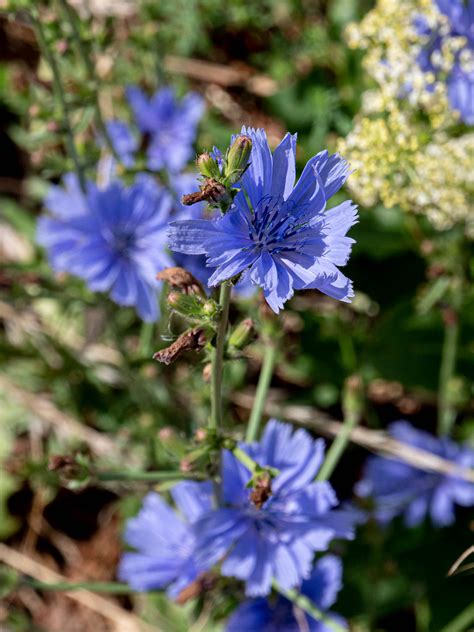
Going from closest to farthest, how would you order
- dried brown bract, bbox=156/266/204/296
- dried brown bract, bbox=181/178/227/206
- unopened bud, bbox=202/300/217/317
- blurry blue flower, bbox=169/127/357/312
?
dried brown bract, bbox=181/178/227/206 < blurry blue flower, bbox=169/127/357/312 < unopened bud, bbox=202/300/217/317 < dried brown bract, bbox=156/266/204/296

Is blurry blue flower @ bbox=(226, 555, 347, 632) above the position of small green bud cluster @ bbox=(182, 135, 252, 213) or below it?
below

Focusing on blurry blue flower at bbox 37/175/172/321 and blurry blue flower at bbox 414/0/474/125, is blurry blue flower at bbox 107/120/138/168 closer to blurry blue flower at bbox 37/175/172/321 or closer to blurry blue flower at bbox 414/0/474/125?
blurry blue flower at bbox 37/175/172/321

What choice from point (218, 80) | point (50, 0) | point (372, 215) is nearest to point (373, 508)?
point (372, 215)

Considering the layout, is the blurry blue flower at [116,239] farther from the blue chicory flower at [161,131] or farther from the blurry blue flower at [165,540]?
the blurry blue flower at [165,540]

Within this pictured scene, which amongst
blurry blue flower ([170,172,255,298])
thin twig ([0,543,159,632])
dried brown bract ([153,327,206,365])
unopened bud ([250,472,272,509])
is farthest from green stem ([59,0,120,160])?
thin twig ([0,543,159,632])

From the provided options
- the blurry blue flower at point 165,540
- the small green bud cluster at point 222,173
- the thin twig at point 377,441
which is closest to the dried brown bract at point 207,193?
the small green bud cluster at point 222,173

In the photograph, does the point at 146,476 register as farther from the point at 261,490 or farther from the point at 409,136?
the point at 409,136
